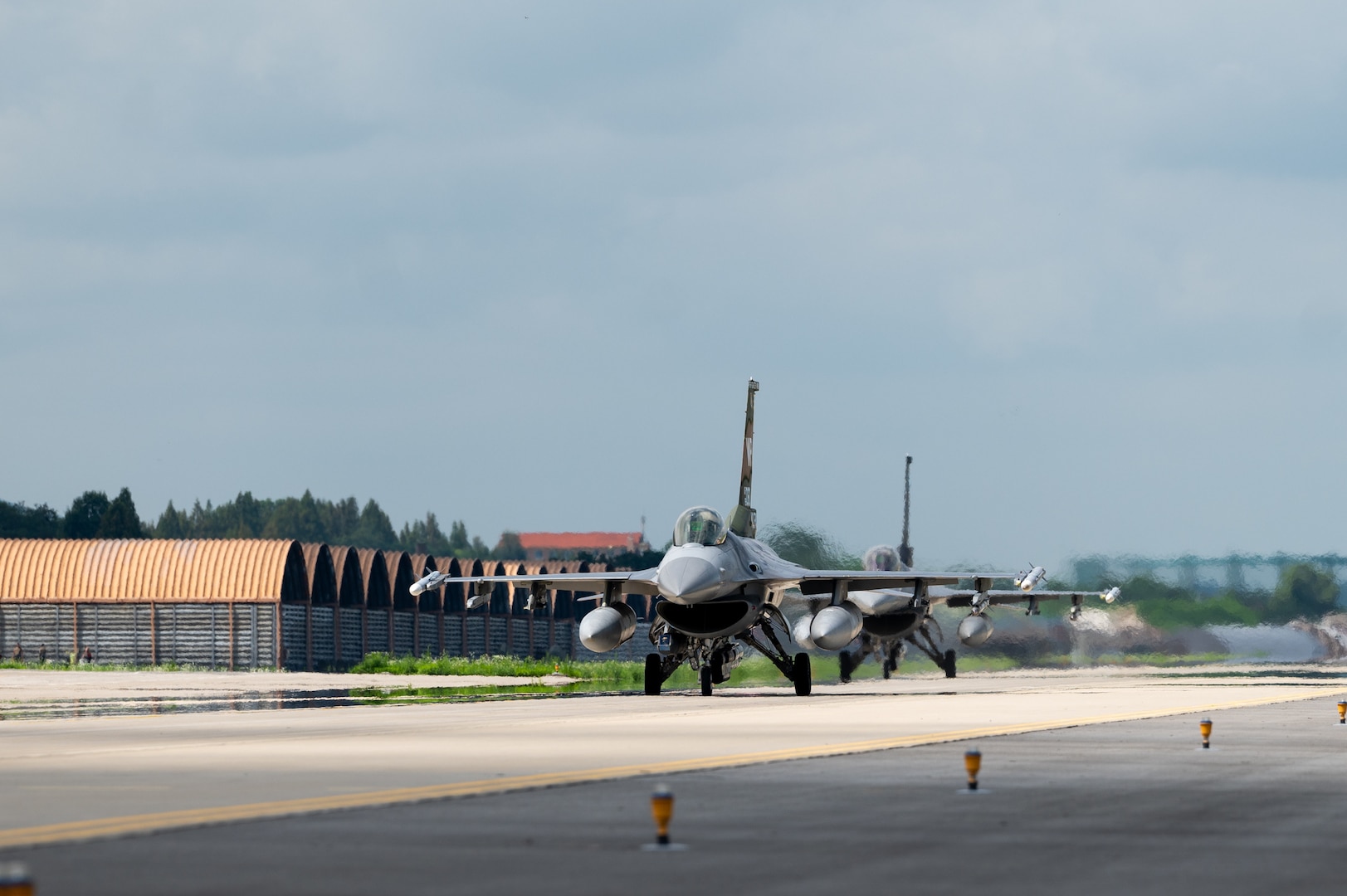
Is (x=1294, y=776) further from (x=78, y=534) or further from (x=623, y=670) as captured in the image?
(x=78, y=534)

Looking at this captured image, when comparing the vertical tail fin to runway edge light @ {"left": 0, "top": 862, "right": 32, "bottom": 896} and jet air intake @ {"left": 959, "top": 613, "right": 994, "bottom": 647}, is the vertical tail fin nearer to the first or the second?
jet air intake @ {"left": 959, "top": 613, "right": 994, "bottom": 647}

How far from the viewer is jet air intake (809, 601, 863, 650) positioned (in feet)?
163

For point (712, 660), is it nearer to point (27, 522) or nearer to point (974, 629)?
point (974, 629)

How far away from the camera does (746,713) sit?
130 ft

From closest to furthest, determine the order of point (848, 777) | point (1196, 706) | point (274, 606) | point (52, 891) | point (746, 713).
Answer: point (52, 891) → point (848, 777) → point (746, 713) → point (1196, 706) → point (274, 606)

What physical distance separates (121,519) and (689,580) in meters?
137

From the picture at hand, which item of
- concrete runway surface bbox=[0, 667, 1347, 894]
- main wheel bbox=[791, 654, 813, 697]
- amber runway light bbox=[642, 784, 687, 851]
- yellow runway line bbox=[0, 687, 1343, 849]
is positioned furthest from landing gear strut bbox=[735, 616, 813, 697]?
amber runway light bbox=[642, 784, 687, 851]

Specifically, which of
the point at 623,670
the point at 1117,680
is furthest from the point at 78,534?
the point at 1117,680

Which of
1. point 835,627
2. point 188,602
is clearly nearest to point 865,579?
point 835,627

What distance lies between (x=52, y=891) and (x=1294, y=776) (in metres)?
16.3

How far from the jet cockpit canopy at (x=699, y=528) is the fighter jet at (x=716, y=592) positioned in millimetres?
22

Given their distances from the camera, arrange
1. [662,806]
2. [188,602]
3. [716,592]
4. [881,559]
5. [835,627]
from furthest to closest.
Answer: [188,602] → [881,559] → [835,627] → [716,592] → [662,806]

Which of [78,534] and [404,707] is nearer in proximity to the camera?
[404,707]

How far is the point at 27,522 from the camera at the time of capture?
178 metres
